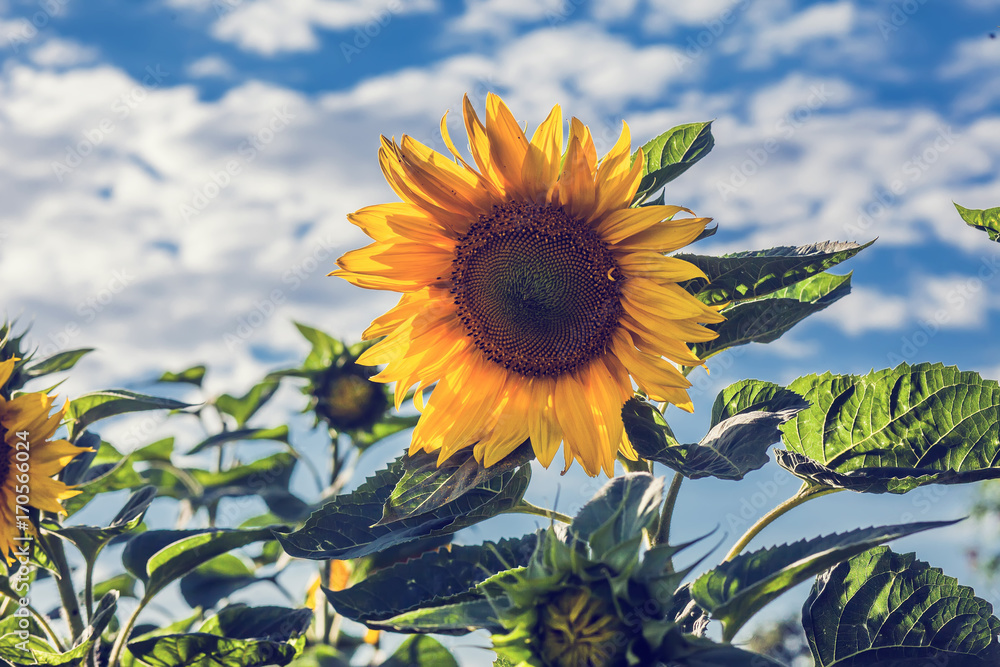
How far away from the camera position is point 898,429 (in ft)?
5.54

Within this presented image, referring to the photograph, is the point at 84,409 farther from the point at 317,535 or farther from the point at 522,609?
the point at 522,609

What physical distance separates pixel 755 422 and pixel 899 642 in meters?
0.67

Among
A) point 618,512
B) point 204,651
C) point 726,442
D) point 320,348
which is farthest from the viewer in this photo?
point 320,348

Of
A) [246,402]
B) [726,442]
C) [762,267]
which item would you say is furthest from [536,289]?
[246,402]

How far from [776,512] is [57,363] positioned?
2256 mm

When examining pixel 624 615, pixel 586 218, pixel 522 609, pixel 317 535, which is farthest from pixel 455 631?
pixel 586 218

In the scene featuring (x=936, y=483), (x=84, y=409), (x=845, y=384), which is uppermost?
(x=84, y=409)

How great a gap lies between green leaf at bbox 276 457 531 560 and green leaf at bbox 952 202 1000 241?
1094 millimetres

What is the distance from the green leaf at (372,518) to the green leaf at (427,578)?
11cm

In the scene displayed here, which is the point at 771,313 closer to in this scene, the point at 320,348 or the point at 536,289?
the point at 536,289

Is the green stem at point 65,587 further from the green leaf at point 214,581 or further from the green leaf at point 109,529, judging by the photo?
the green leaf at point 214,581

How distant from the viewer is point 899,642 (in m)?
1.72

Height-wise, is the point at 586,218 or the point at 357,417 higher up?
the point at 357,417

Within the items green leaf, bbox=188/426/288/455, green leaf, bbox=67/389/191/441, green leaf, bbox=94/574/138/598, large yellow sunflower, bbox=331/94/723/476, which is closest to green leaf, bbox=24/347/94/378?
green leaf, bbox=67/389/191/441
